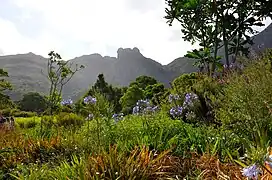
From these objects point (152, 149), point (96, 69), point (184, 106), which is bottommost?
point (152, 149)

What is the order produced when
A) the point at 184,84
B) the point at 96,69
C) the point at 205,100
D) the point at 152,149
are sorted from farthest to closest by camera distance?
the point at 96,69 < the point at 184,84 < the point at 205,100 < the point at 152,149

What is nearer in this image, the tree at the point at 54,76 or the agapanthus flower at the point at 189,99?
the agapanthus flower at the point at 189,99

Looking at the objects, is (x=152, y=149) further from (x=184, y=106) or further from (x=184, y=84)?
(x=184, y=84)

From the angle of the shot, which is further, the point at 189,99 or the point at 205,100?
the point at 205,100

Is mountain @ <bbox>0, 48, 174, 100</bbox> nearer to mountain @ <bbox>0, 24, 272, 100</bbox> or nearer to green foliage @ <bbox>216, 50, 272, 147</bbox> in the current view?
mountain @ <bbox>0, 24, 272, 100</bbox>

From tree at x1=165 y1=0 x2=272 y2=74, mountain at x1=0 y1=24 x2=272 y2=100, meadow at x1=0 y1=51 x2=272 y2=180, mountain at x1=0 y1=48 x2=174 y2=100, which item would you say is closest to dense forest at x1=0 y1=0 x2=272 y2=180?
meadow at x1=0 y1=51 x2=272 y2=180

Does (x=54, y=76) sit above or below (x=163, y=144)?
above

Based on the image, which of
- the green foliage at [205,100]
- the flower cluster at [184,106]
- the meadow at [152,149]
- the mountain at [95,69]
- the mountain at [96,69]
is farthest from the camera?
the mountain at [96,69]

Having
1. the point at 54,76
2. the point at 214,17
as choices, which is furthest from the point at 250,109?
the point at 214,17

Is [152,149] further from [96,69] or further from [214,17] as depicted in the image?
[96,69]

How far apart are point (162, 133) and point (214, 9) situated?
16814 millimetres

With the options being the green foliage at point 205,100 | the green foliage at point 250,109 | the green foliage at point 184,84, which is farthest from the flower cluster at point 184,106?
the green foliage at point 250,109

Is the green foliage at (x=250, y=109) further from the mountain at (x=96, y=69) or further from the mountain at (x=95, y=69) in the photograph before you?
the mountain at (x=96, y=69)

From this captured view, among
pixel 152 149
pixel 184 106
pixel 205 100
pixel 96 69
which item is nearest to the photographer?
pixel 152 149
